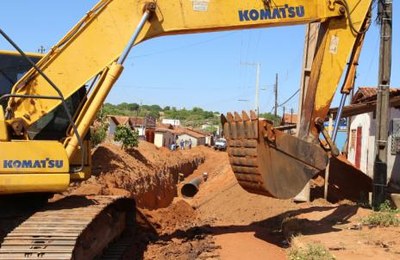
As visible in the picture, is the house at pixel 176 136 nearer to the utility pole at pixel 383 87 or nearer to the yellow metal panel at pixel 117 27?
the utility pole at pixel 383 87

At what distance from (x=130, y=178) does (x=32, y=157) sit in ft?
34.0

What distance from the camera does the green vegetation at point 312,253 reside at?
759 centimetres

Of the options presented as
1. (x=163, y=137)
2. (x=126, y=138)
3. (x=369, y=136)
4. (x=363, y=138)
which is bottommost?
(x=163, y=137)

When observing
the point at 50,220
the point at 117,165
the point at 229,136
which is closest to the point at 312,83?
the point at 229,136

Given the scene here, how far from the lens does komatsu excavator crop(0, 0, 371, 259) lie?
6332 millimetres

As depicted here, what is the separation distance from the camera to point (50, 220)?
251 inches

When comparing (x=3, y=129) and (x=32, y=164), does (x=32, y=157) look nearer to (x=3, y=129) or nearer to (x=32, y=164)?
(x=32, y=164)

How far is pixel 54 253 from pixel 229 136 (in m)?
4.64

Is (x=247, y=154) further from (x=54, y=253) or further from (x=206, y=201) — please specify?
(x=206, y=201)

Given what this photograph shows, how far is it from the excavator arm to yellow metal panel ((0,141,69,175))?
0.05 m

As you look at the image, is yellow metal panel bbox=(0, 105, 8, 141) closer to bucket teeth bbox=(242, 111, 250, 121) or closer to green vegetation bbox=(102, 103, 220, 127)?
bucket teeth bbox=(242, 111, 250, 121)

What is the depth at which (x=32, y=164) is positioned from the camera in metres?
6.37

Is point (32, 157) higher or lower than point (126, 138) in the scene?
higher

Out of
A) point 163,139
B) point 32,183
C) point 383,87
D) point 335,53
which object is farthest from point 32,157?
point 163,139
